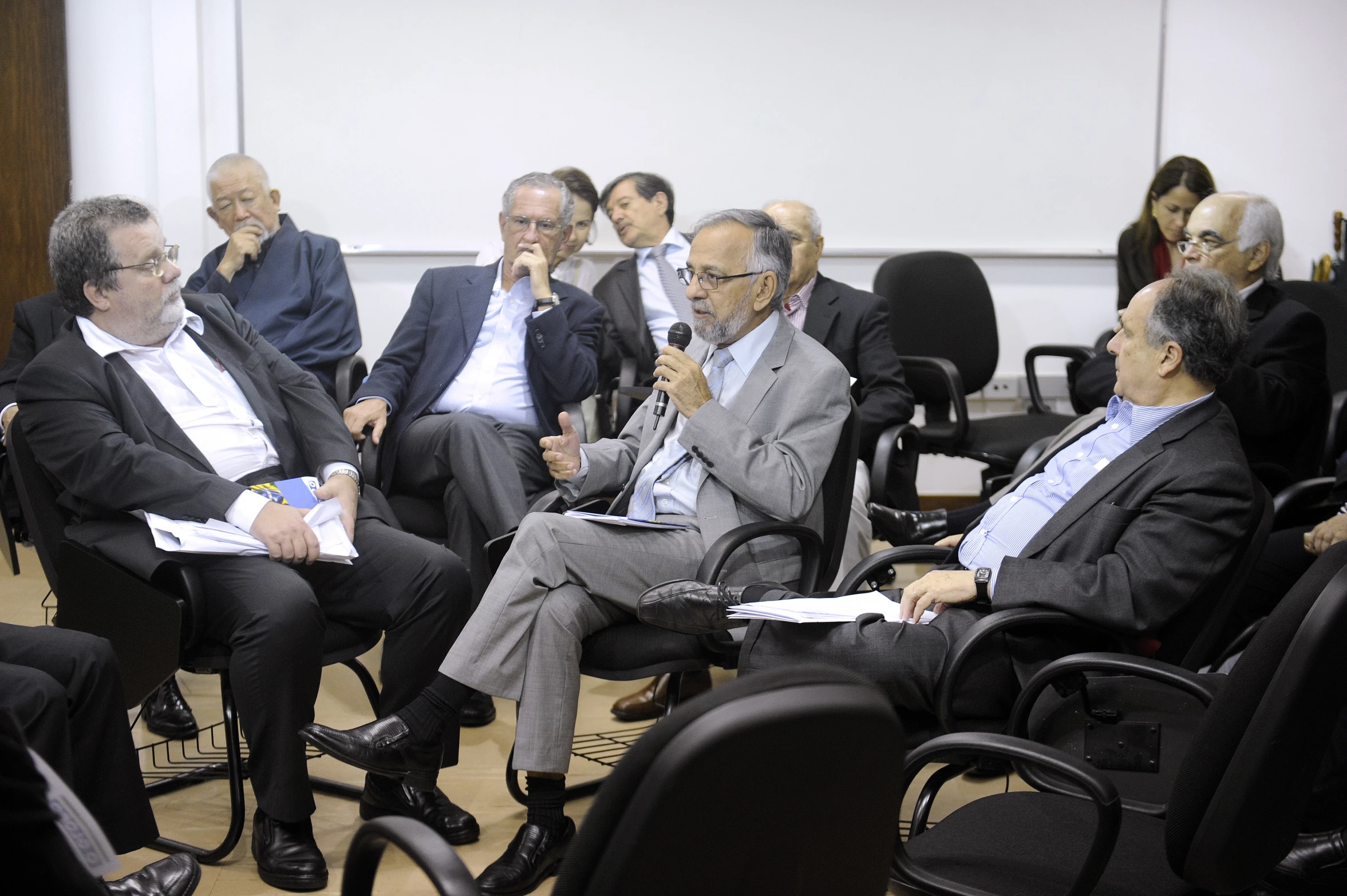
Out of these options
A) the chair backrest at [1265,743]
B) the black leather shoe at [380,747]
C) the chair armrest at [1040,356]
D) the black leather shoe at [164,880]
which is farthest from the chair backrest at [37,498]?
the chair armrest at [1040,356]

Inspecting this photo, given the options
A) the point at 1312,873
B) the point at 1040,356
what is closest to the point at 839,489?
the point at 1312,873

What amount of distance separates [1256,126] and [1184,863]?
14.6 ft

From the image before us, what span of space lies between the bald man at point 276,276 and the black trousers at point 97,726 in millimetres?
1976

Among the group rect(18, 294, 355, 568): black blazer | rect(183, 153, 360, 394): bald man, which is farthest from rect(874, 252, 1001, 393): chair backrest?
rect(18, 294, 355, 568): black blazer

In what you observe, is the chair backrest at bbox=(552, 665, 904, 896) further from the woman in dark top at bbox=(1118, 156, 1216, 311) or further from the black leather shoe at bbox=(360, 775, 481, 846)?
the woman in dark top at bbox=(1118, 156, 1216, 311)

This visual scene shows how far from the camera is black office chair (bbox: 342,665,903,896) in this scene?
82cm

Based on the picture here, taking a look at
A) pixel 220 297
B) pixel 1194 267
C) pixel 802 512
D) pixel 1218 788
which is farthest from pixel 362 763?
pixel 1194 267

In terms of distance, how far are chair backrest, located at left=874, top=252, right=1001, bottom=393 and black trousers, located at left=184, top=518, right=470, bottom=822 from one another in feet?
7.55

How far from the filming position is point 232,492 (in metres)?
2.51

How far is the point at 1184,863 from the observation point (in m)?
1.35

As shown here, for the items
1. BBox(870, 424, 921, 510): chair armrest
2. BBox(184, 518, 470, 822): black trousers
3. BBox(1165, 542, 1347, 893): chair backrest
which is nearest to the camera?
BBox(1165, 542, 1347, 893): chair backrest

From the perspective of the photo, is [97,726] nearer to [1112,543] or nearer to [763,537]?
[763,537]

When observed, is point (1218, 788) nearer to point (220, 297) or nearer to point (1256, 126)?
point (220, 297)

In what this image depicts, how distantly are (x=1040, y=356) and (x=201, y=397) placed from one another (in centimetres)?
341
